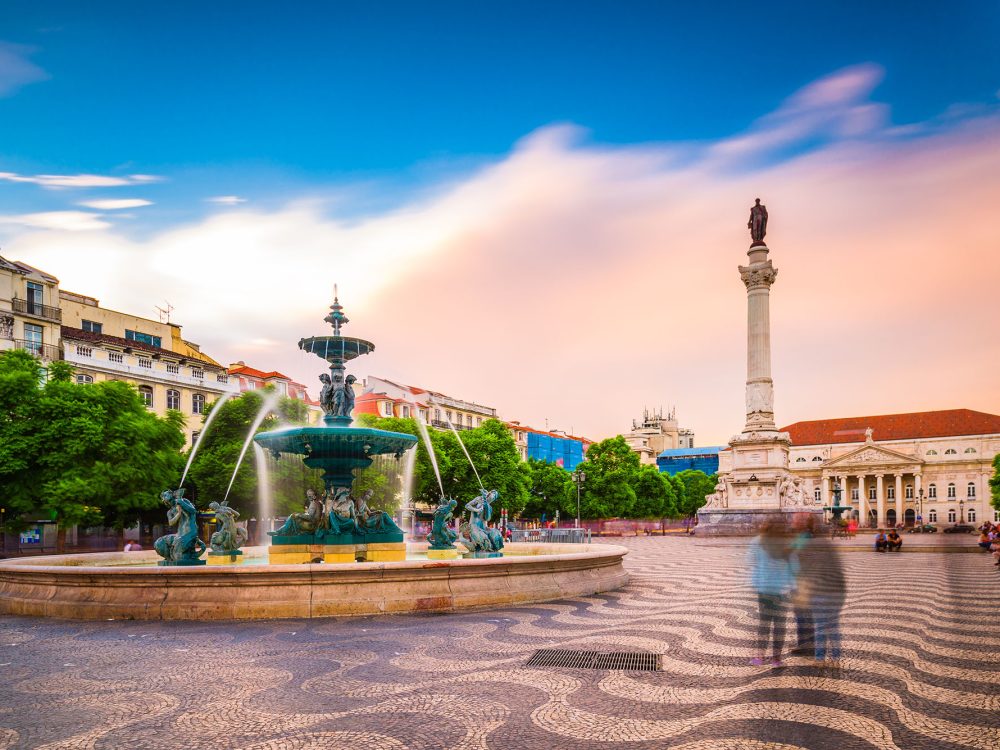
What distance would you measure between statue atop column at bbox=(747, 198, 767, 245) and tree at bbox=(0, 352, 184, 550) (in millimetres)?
39519

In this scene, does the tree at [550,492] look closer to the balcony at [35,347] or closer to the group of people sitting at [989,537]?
the group of people sitting at [989,537]

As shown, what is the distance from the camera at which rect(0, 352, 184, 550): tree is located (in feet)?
98.3

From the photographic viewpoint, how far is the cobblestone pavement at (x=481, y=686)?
552 cm

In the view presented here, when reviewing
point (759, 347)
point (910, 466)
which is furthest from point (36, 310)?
point (910, 466)

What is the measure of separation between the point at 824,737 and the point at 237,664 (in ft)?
18.7

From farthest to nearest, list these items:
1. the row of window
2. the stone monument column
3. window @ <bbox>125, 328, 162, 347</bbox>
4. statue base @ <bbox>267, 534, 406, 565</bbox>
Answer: the row of window
window @ <bbox>125, 328, 162, 347</bbox>
the stone monument column
statue base @ <bbox>267, 534, 406, 565</bbox>

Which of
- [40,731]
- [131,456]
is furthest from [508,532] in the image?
[40,731]

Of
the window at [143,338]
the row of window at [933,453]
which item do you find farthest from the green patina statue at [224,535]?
the row of window at [933,453]

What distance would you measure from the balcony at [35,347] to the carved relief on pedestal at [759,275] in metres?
44.6

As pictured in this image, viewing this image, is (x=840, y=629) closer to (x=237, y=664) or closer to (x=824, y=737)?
(x=824, y=737)

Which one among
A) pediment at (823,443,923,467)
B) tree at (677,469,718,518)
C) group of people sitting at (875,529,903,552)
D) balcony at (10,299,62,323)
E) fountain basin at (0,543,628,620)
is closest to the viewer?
fountain basin at (0,543,628,620)

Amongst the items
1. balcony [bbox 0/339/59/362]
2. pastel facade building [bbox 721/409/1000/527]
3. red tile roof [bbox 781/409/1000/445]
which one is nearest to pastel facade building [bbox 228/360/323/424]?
balcony [bbox 0/339/59/362]

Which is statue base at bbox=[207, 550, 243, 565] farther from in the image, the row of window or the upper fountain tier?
the row of window

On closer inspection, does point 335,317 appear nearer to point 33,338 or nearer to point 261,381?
point 33,338
